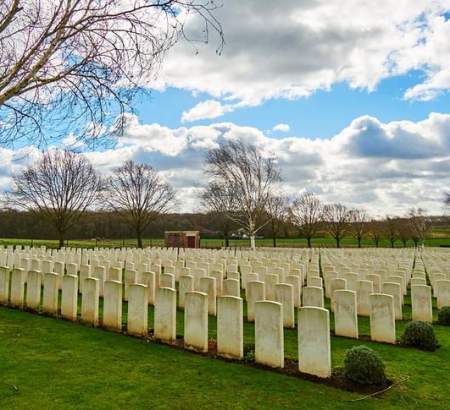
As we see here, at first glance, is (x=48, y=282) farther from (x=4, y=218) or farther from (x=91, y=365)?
(x=4, y=218)

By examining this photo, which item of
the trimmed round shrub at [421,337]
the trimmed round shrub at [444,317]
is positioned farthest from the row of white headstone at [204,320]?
the trimmed round shrub at [444,317]

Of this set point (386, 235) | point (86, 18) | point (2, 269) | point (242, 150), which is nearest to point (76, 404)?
point (86, 18)

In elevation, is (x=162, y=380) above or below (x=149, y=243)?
below

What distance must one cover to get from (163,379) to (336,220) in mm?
48045

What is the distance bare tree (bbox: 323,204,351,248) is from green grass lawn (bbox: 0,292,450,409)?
43830 mm

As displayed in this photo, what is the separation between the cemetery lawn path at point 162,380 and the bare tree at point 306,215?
136 ft

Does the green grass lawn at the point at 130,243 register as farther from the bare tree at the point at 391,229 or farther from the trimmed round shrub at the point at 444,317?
the trimmed round shrub at the point at 444,317

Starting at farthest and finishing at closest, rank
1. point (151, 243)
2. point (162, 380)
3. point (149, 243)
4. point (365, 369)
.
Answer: point (149, 243) → point (151, 243) → point (162, 380) → point (365, 369)

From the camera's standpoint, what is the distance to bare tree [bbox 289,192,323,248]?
4697cm

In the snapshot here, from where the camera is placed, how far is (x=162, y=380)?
441 cm

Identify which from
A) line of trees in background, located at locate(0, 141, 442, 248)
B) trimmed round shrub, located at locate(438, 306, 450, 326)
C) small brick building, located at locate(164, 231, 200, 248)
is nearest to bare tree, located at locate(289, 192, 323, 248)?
line of trees in background, located at locate(0, 141, 442, 248)

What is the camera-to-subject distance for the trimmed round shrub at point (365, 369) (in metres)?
4.28

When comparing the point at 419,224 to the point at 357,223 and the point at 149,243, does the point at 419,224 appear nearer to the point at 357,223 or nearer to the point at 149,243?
the point at 357,223

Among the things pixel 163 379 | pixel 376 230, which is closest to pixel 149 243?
pixel 376 230
